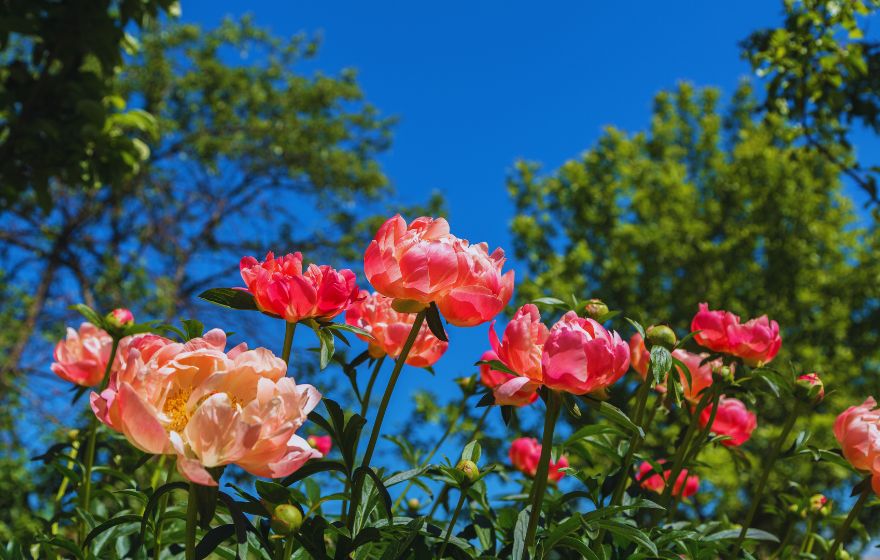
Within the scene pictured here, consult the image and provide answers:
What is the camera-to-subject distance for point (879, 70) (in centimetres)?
397

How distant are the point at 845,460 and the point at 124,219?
31.1ft

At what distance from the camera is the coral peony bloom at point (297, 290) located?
35.6 inches

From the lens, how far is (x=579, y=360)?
869 mm

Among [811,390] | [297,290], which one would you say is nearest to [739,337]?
[811,390]

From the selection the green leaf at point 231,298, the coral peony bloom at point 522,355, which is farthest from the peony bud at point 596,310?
the green leaf at point 231,298

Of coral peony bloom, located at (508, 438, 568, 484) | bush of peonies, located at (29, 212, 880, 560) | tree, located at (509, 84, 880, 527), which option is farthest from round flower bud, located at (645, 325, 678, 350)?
tree, located at (509, 84, 880, 527)

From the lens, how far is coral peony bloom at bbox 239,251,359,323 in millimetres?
905

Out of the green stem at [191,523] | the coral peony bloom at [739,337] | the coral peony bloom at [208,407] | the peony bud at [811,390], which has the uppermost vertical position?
the coral peony bloom at [739,337]

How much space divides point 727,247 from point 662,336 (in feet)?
28.3

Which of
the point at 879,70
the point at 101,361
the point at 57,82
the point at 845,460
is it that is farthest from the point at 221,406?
the point at 879,70

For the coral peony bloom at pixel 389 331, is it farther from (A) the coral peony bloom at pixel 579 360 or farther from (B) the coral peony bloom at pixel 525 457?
(B) the coral peony bloom at pixel 525 457

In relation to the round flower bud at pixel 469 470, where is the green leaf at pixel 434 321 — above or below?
above

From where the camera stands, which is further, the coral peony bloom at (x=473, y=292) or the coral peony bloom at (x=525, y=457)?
the coral peony bloom at (x=525, y=457)

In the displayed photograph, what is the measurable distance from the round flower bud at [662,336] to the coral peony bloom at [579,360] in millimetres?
113
